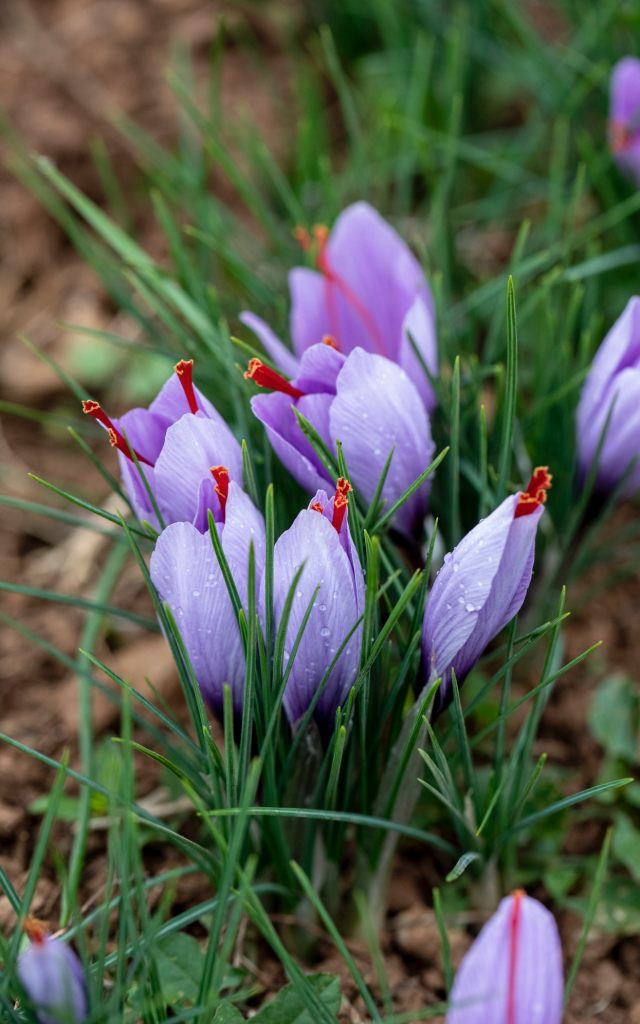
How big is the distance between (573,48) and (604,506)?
115cm

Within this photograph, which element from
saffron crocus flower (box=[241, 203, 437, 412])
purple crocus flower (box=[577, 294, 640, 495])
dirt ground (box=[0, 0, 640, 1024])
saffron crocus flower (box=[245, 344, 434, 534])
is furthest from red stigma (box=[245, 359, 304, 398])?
dirt ground (box=[0, 0, 640, 1024])

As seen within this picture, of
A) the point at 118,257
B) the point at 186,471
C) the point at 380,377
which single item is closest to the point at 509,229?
the point at 118,257

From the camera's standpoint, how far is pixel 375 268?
1.10 m

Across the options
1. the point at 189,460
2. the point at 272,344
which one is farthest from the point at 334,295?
the point at 189,460

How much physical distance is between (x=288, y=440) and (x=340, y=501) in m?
0.20

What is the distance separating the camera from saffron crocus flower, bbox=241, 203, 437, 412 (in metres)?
1.07

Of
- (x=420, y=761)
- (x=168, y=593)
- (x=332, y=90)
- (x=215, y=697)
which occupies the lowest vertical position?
(x=420, y=761)

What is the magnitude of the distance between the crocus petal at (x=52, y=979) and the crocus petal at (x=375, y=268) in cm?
78

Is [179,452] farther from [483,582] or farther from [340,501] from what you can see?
[483,582]

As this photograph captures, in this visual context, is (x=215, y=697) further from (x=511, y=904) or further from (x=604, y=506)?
(x=604, y=506)

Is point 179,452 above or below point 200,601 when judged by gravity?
above

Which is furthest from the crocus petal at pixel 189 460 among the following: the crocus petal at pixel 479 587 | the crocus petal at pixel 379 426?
the crocus petal at pixel 479 587

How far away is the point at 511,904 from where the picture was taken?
2.02 ft

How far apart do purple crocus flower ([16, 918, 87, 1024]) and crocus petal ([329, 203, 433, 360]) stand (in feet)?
2.55
